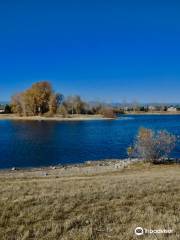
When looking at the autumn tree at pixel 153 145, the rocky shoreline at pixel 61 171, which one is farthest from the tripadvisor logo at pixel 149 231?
the autumn tree at pixel 153 145

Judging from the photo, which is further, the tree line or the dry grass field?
the tree line

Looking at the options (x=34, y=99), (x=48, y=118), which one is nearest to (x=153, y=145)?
(x=48, y=118)

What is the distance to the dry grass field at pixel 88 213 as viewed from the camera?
7.01 m

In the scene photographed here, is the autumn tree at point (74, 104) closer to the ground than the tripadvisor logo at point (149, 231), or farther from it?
farther from it

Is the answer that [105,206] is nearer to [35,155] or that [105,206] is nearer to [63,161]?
[63,161]

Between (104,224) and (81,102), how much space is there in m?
138

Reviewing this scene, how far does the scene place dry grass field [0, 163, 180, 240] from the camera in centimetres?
701

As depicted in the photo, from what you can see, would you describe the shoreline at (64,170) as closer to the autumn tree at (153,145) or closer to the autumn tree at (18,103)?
the autumn tree at (153,145)

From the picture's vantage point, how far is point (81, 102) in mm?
145125

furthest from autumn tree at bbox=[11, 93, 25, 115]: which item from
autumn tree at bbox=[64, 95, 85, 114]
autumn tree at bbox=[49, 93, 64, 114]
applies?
autumn tree at bbox=[64, 95, 85, 114]

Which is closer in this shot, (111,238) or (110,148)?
(111,238)

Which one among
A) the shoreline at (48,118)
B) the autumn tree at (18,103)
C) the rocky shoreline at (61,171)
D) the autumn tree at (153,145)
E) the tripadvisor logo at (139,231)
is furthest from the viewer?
the autumn tree at (18,103)

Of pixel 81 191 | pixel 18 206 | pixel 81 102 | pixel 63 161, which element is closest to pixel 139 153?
pixel 63 161

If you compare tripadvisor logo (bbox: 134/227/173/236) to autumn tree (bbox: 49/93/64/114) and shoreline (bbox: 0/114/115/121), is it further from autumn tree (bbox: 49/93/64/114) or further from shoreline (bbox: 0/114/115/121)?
autumn tree (bbox: 49/93/64/114)
